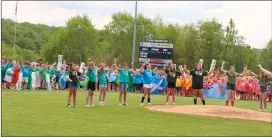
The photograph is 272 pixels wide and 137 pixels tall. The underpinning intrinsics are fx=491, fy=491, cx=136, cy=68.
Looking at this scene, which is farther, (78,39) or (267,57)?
(78,39)

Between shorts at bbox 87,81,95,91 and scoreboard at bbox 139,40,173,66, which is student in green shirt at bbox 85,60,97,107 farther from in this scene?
scoreboard at bbox 139,40,173,66

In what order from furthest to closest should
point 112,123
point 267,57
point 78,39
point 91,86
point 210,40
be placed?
point 78,39
point 267,57
point 210,40
point 91,86
point 112,123

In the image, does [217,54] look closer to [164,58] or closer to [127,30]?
[127,30]

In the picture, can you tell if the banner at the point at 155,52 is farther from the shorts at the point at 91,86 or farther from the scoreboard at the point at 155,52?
the shorts at the point at 91,86

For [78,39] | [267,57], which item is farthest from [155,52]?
[78,39]

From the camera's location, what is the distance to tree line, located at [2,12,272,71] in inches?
3054

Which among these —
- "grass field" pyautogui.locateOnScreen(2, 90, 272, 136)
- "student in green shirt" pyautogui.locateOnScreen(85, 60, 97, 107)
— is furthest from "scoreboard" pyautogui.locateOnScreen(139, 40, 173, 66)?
"grass field" pyautogui.locateOnScreen(2, 90, 272, 136)

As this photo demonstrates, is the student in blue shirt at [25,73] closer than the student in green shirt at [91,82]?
No

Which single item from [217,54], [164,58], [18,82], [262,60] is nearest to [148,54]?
[164,58]

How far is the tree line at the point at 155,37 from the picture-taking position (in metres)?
77.6

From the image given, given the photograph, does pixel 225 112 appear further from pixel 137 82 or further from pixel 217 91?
pixel 137 82

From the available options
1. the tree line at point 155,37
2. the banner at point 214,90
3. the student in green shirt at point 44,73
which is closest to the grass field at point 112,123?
the student in green shirt at point 44,73

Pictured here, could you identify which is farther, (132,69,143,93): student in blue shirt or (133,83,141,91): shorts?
(133,83,141,91): shorts

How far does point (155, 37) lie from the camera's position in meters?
86.5
